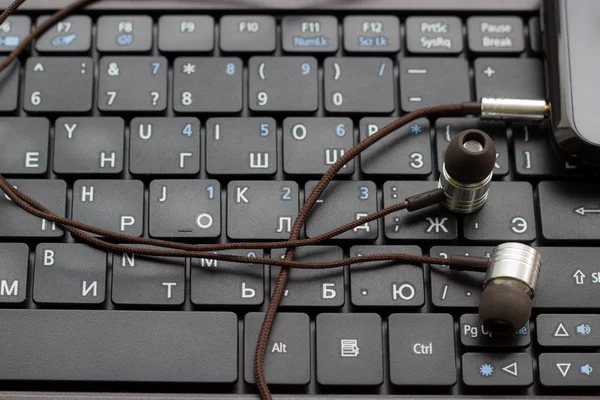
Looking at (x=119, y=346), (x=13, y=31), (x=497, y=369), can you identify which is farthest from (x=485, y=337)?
(x=13, y=31)

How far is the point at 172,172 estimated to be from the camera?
0.78 m

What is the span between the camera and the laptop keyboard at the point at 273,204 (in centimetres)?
74

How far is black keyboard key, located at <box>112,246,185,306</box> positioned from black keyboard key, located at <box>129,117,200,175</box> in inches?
3.7

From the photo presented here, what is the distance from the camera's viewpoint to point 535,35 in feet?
2.71

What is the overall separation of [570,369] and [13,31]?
A: 68 cm

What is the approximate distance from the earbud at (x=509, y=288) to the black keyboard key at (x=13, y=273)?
45 cm

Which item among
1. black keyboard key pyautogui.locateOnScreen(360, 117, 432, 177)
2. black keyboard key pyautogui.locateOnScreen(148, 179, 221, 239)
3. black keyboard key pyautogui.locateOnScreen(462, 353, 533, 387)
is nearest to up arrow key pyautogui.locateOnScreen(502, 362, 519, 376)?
black keyboard key pyautogui.locateOnScreen(462, 353, 533, 387)

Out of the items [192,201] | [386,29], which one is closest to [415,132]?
[386,29]

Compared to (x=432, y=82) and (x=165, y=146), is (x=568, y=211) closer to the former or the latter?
(x=432, y=82)

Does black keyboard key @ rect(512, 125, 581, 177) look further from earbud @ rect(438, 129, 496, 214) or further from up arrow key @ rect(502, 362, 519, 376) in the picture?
up arrow key @ rect(502, 362, 519, 376)

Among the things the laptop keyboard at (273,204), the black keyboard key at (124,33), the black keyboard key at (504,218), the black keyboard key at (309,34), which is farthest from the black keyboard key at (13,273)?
the black keyboard key at (504,218)

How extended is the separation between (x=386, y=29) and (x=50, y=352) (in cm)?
49

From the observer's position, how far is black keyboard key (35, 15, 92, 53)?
82 cm

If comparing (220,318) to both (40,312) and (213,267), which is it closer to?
(213,267)
